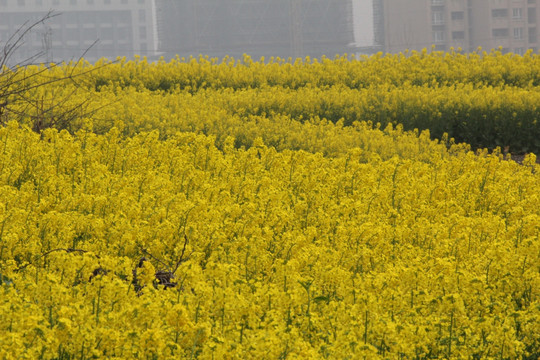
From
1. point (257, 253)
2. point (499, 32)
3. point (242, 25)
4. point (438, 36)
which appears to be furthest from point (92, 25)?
point (257, 253)

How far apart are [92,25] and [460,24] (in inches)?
2846

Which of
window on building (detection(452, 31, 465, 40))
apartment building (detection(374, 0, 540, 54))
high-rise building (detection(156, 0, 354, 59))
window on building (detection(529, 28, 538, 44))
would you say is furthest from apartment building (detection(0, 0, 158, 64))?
window on building (detection(529, 28, 538, 44))

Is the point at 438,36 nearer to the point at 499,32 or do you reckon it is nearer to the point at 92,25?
the point at 499,32

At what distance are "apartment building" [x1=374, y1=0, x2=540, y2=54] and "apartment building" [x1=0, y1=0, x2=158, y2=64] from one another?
165 feet

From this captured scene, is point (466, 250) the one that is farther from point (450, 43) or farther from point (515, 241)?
point (450, 43)

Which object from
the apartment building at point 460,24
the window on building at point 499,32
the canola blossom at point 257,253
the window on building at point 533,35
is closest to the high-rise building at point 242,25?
the apartment building at point 460,24

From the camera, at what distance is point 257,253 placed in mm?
3879

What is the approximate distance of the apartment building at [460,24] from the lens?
8194 cm

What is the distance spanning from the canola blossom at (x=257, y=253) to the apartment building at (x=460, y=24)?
7700 centimetres

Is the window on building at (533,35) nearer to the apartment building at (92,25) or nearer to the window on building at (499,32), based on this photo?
the window on building at (499,32)

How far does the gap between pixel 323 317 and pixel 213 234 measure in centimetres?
135

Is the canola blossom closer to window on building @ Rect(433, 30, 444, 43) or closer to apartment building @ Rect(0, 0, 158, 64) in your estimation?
window on building @ Rect(433, 30, 444, 43)

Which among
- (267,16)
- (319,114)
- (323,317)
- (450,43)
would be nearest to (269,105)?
(319,114)

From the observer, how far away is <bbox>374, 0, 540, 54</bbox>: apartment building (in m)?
81.9
